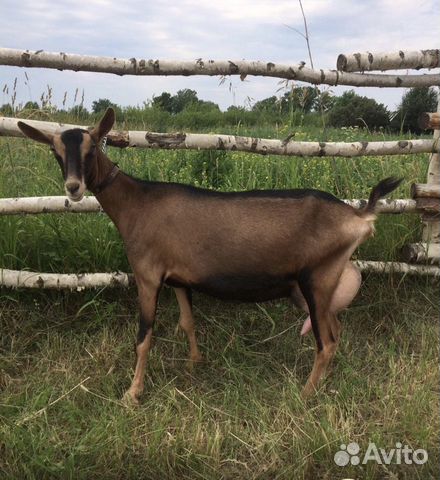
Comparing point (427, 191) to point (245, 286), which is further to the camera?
point (427, 191)

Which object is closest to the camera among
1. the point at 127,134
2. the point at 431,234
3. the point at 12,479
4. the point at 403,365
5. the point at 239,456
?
the point at 12,479

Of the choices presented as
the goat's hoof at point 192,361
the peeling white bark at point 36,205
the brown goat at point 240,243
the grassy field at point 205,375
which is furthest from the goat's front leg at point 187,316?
the peeling white bark at point 36,205

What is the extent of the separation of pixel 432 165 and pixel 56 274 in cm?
335

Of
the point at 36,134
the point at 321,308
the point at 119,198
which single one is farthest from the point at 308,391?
the point at 36,134

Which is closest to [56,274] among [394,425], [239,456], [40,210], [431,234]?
[40,210]

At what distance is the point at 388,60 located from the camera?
458cm

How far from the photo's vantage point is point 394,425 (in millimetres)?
3127

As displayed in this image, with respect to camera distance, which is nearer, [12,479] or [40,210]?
[12,479]

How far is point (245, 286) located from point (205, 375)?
0.84m

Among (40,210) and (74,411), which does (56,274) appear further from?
(74,411)

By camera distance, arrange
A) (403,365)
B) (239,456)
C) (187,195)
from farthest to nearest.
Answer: (403,365), (187,195), (239,456)

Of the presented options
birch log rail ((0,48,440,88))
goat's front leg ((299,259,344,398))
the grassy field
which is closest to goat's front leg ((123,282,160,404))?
the grassy field

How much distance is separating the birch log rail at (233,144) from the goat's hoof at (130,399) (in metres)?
1.82

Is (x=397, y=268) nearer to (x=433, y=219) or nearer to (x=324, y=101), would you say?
(x=433, y=219)
